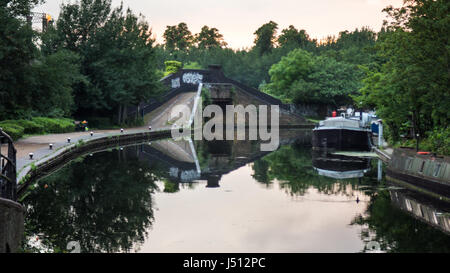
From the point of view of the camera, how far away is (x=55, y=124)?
35.6 m

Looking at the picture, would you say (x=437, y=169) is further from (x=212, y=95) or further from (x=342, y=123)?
(x=212, y=95)

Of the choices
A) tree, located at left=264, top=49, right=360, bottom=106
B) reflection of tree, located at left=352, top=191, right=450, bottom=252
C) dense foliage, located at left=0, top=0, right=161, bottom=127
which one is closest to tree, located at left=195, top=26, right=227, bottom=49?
tree, located at left=264, top=49, right=360, bottom=106

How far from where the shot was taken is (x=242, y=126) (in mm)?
59500

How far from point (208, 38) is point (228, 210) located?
358 ft

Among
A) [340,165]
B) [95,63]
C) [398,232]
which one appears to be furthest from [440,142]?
[95,63]

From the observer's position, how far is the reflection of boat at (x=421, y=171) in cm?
1631

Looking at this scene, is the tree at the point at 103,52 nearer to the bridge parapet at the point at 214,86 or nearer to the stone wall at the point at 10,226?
the bridge parapet at the point at 214,86

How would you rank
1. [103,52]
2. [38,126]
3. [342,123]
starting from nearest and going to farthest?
[342,123] → [38,126] → [103,52]

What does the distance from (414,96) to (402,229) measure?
11375 millimetres

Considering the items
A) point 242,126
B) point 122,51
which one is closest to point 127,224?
point 122,51

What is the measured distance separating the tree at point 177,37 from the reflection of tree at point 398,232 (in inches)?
4372

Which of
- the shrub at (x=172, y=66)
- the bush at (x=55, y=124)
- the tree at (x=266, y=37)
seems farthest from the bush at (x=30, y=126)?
the tree at (x=266, y=37)

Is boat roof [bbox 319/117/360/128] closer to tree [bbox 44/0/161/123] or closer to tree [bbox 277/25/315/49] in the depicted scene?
tree [bbox 44/0/161/123]

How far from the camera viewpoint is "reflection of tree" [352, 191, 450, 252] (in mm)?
11453
